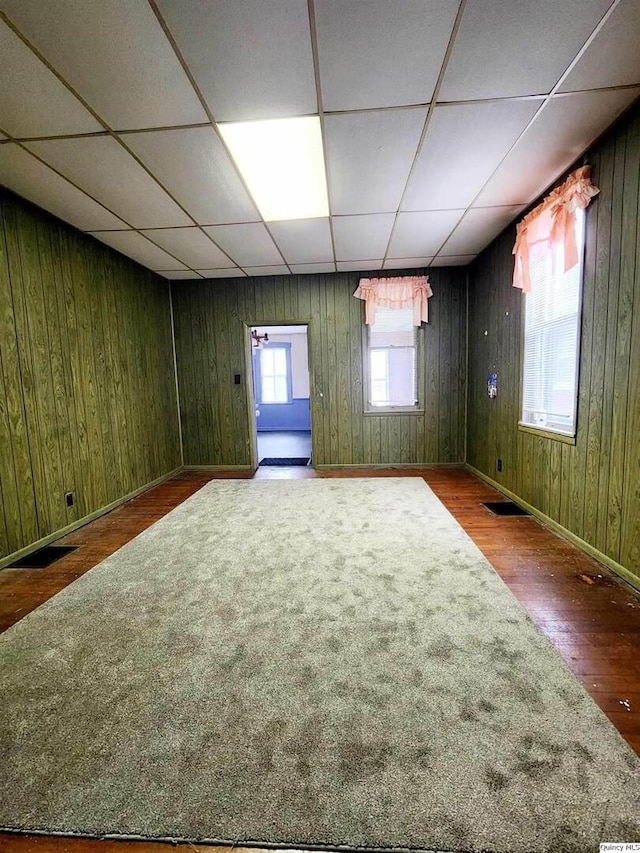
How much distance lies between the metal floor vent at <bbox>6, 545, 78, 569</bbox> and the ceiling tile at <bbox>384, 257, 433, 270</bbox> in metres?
4.57

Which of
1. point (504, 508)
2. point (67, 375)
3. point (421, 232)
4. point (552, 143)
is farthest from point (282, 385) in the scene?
point (552, 143)

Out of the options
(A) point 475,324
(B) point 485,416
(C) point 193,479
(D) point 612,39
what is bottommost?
(C) point 193,479

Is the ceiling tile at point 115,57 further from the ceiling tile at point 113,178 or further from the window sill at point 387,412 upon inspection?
the window sill at point 387,412

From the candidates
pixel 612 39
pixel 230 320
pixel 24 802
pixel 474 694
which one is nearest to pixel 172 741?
pixel 24 802

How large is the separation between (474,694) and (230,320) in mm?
5056

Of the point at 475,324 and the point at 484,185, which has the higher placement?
the point at 484,185

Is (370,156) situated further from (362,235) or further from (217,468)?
(217,468)

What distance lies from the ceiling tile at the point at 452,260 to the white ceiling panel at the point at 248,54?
10.1ft

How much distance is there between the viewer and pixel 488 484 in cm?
426

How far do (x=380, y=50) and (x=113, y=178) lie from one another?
198cm

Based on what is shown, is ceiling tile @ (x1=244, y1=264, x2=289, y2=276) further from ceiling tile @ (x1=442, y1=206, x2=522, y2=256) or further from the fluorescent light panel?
ceiling tile @ (x1=442, y1=206, x2=522, y2=256)

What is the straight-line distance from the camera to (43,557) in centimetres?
273

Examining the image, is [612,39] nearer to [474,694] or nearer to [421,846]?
[474,694]

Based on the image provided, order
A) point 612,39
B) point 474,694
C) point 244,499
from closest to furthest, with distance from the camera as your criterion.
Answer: point 474,694
point 612,39
point 244,499
